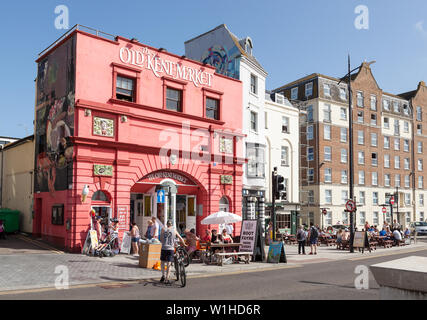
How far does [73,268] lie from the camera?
572 inches

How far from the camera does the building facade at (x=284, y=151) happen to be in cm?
3600

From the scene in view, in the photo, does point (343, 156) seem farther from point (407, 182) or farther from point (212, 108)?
point (212, 108)

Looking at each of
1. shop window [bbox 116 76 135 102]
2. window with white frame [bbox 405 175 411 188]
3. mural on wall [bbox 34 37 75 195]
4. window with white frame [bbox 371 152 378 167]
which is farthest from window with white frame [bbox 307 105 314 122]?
mural on wall [bbox 34 37 75 195]

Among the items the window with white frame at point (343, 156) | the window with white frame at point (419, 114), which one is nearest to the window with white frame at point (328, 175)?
the window with white frame at point (343, 156)

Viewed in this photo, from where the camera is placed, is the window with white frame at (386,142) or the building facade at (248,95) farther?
the window with white frame at (386,142)

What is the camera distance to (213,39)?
1307 inches

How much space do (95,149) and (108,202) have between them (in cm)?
270

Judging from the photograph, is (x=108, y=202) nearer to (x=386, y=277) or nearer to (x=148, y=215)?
(x=148, y=215)

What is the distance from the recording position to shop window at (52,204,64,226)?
787 inches

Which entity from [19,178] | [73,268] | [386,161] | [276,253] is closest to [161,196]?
[276,253]

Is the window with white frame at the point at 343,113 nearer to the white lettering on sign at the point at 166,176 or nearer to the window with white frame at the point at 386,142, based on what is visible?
the window with white frame at the point at 386,142

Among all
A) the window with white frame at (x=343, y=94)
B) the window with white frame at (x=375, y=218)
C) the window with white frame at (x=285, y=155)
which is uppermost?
the window with white frame at (x=343, y=94)

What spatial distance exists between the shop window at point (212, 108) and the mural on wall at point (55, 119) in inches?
350
